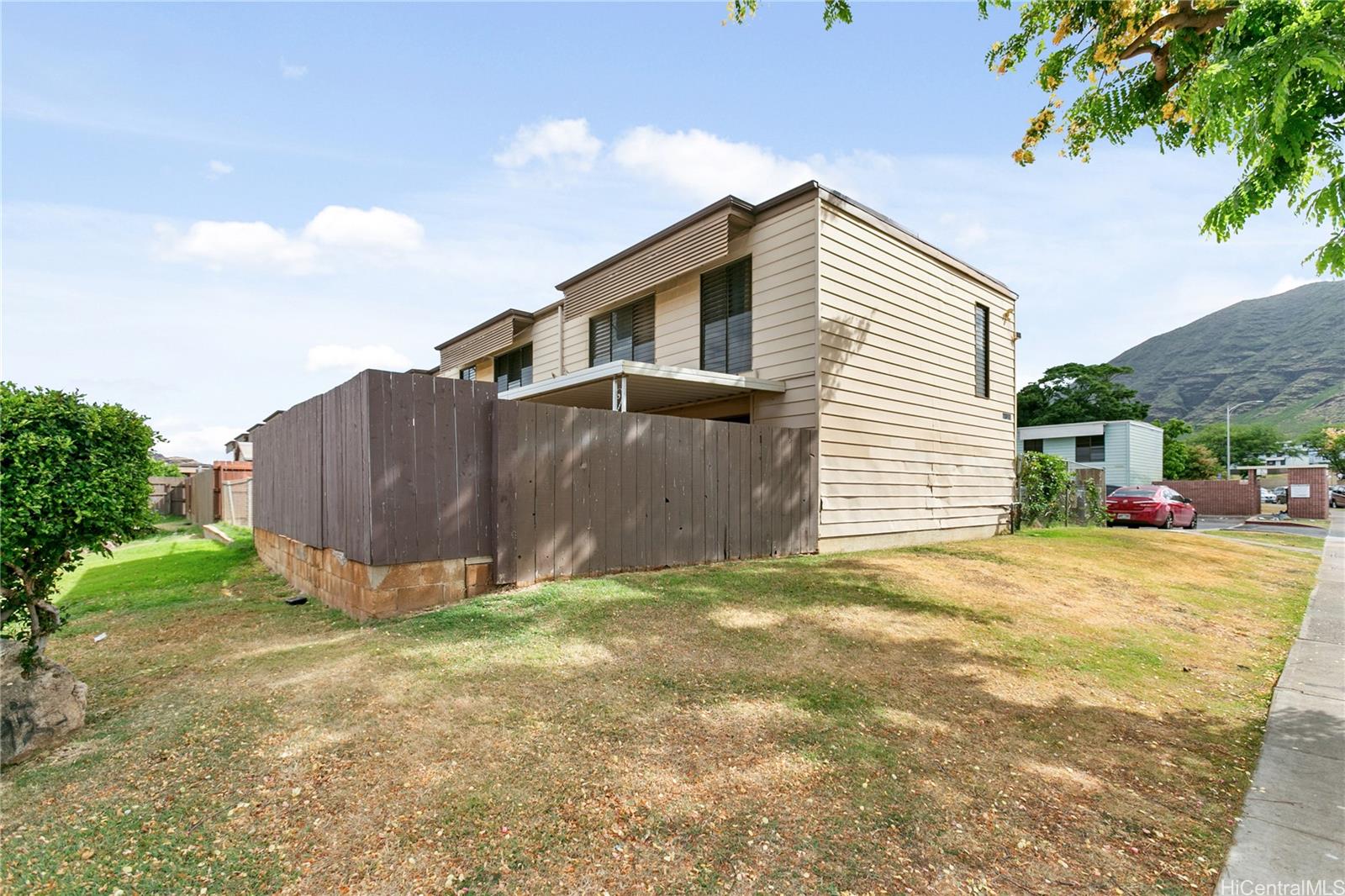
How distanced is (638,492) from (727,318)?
466 centimetres

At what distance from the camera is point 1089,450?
28750 millimetres

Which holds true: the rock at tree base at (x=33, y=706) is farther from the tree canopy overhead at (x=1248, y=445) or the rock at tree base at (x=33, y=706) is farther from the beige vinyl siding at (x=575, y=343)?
the tree canopy overhead at (x=1248, y=445)

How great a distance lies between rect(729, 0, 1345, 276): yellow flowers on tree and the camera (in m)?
2.64

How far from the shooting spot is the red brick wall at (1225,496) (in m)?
27.2

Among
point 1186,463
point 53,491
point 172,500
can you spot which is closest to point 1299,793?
point 53,491

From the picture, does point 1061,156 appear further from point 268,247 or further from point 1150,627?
point 268,247

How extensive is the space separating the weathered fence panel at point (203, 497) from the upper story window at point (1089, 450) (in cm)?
3550

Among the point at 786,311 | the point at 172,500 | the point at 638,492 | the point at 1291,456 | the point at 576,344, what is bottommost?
the point at 172,500

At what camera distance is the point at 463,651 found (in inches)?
162

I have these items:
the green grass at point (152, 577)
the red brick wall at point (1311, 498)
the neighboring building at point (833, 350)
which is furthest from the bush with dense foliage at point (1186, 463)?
the green grass at point (152, 577)

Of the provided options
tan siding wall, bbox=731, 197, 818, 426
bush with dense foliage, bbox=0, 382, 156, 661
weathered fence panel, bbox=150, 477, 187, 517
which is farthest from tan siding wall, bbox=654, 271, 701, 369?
weathered fence panel, bbox=150, 477, 187, 517

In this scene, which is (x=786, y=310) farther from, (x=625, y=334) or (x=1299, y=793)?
(x=1299, y=793)

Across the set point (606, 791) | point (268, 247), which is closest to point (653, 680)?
point (606, 791)

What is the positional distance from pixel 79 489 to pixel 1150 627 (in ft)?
26.9
